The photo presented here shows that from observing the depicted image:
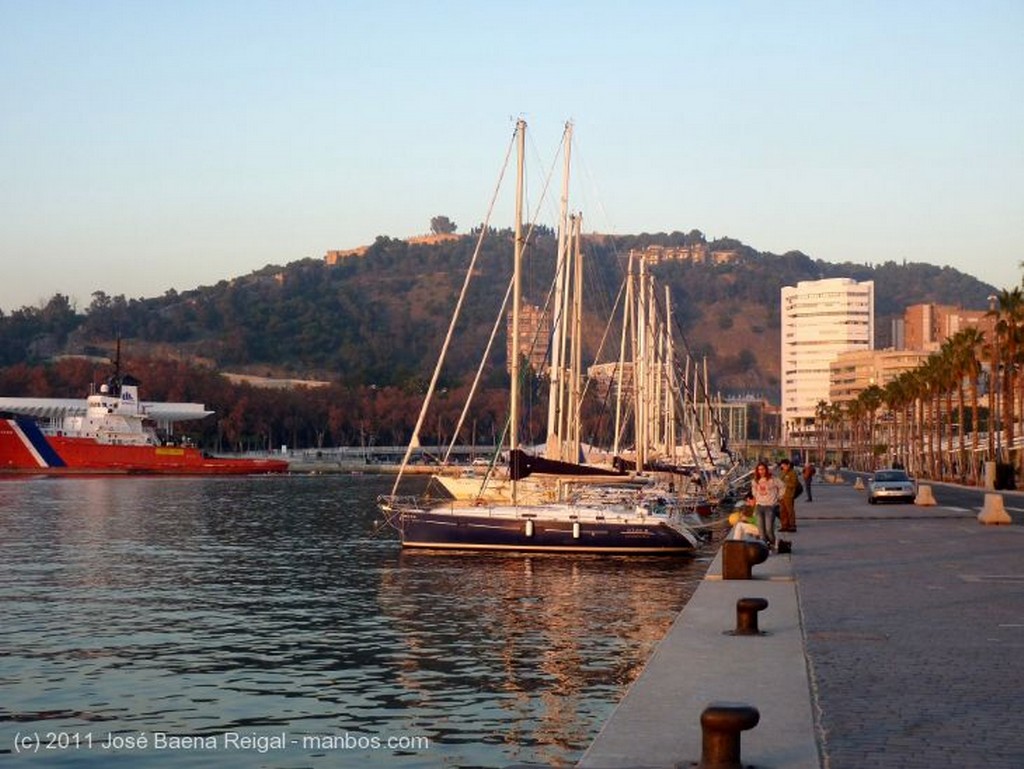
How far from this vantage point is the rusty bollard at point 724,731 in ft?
32.4

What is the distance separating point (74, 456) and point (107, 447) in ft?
11.0

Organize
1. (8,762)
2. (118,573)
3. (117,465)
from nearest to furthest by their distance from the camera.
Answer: (8,762) → (118,573) → (117,465)

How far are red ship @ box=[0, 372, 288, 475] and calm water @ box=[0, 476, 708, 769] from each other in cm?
10350

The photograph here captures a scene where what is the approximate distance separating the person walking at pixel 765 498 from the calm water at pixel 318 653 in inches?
80.4

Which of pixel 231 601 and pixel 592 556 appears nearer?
pixel 231 601

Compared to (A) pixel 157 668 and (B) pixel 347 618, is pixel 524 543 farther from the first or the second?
(A) pixel 157 668

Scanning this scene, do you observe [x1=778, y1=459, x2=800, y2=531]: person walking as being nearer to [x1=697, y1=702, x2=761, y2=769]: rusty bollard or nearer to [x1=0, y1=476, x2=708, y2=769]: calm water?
[x1=0, y1=476, x2=708, y2=769]: calm water

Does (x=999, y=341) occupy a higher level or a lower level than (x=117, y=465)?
higher

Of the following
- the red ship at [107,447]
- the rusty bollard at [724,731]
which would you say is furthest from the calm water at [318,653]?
the red ship at [107,447]

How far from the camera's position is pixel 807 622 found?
59.8ft

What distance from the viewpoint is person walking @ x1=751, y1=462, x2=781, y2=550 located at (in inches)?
1143

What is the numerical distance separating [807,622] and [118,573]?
72.5 ft

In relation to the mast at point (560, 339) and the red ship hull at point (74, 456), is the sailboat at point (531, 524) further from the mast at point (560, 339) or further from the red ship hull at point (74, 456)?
the red ship hull at point (74, 456)

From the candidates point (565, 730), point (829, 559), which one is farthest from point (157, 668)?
point (829, 559)
